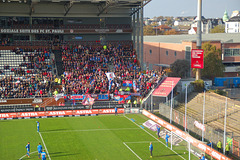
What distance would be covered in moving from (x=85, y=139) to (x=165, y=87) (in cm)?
1872

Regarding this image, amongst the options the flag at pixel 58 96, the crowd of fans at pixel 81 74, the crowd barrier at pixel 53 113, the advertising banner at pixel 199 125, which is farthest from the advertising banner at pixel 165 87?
the advertising banner at pixel 199 125

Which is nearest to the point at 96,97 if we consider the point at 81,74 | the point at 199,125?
the point at 81,74

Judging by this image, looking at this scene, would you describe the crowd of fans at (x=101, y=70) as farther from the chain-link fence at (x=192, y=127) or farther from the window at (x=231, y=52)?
the window at (x=231, y=52)

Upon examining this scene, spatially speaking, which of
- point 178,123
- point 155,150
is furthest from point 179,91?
point 155,150

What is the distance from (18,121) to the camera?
45.7 meters

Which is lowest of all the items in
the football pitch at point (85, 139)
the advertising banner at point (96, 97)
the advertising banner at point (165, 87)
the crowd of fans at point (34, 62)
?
the football pitch at point (85, 139)

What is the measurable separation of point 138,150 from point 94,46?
35521mm

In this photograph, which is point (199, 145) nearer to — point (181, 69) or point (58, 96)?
point (58, 96)

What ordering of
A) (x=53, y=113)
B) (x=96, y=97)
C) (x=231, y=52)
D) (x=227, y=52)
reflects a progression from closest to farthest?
(x=53, y=113) → (x=96, y=97) → (x=227, y=52) → (x=231, y=52)

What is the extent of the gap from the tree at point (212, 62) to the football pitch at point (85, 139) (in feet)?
72.5

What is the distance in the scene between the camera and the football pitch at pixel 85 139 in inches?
1258

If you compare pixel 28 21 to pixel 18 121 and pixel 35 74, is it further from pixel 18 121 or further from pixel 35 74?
pixel 18 121

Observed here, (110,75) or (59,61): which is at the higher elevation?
(59,61)

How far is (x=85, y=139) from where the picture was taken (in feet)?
122
